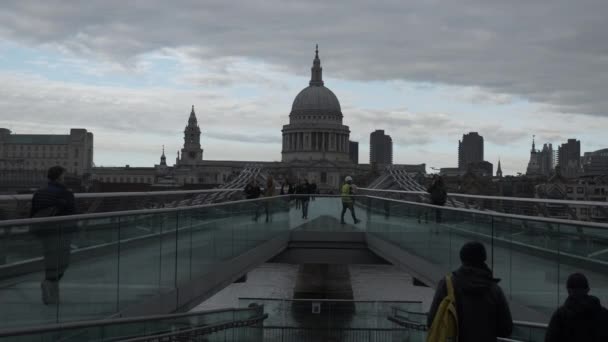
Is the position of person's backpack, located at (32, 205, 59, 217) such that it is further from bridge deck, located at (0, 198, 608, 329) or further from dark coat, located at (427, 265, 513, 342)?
dark coat, located at (427, 265, 513, 342)

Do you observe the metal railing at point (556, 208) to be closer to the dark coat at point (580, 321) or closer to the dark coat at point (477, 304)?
the dark coat at point (580, 321)

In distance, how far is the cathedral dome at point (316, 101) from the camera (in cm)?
15988

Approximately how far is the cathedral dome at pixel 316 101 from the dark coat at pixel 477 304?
15411 centimetres

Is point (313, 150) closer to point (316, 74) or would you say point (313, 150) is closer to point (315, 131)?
point (315, 131)

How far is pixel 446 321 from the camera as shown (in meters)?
5.05

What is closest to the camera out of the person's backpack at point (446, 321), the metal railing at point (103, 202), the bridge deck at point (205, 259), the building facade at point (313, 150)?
the person's backpack at point (446, 321)

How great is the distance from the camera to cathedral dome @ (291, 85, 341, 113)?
159875 millimetres

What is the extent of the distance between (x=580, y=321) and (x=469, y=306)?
0.65 m

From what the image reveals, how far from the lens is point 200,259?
1127cm

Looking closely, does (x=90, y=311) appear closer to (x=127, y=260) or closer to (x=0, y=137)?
(x=127, y=260)

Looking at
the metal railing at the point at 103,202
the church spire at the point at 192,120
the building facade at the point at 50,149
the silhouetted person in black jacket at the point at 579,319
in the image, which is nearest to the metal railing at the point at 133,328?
the metal railing at the point at 103,202

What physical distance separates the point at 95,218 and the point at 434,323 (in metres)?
3.44

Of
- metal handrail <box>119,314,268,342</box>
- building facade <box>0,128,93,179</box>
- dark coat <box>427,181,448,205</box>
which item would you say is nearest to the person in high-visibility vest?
dark coat <box>427,181,448,205</box>

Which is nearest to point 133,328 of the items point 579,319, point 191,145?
point 579,319
